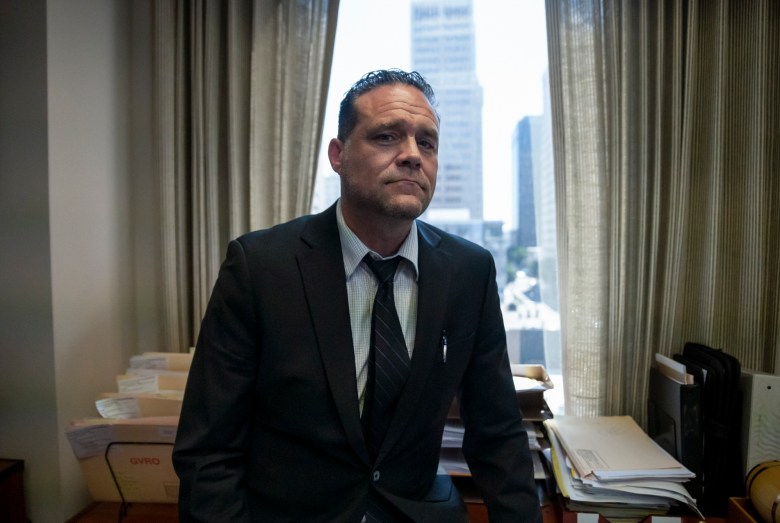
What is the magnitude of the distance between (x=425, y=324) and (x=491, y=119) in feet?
2.95

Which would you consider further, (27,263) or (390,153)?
(27,263)

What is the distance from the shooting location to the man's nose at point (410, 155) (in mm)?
889

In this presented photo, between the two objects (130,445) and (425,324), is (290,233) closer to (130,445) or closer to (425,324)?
(425,324)

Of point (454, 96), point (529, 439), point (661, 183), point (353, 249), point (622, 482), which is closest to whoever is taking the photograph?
point (353, 249)

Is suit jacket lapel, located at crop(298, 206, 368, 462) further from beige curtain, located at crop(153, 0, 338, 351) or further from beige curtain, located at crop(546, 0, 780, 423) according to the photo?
beige curtain, located at crop(546, 0, 780, 423)

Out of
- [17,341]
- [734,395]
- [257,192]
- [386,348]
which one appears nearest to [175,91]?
[257,192]

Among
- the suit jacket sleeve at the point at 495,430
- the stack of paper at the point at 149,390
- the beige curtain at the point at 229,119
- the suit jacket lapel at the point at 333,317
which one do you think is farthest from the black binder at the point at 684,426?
the stack of paper at the point at 149,390

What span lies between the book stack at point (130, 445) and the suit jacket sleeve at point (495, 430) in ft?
2.37

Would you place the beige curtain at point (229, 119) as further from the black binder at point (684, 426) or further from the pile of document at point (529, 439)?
the black binder at point (684, 426)

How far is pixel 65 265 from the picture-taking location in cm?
126

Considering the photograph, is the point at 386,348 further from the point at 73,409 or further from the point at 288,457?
the point at 73,409

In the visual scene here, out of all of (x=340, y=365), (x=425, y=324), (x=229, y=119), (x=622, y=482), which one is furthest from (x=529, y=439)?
(x=229, y=119)

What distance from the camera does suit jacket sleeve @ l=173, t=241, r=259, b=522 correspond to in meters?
0.83

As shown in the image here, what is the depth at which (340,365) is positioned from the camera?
0.88 meters
